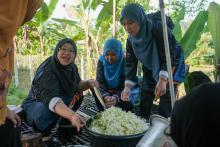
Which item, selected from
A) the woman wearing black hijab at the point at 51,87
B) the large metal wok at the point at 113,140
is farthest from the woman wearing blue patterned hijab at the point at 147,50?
the large metal wok at the point at 113,140

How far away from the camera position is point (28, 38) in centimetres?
735

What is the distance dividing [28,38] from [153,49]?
514 centimetres

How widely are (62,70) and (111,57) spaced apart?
82 cm

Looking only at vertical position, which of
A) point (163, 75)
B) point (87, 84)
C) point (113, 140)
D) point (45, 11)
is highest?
point (45, 11)

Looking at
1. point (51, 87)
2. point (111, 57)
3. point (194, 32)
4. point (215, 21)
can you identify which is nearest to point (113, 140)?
point (51, 87)

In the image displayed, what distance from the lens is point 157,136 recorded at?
148cm

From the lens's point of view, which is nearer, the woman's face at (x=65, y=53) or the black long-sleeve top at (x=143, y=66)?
the black long-sleeve top at (x=143, y=66)

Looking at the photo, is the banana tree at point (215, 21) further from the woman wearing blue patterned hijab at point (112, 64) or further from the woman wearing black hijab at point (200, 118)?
the woman wearing black hijab at point (200, 118)

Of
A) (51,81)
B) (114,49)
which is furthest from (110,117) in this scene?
(114,49)

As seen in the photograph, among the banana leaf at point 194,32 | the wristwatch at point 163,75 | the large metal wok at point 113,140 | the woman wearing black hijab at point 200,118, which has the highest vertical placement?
the banana leaf at point 194,32

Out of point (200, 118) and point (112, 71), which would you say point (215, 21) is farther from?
point (200, 118)

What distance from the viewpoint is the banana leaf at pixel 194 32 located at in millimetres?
4055

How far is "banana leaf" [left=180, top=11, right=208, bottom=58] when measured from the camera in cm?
406

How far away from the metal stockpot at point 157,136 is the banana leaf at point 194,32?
8.97ft
